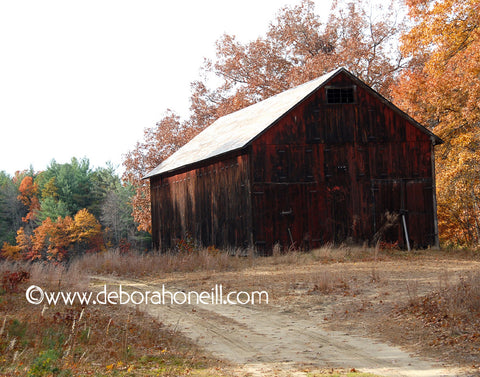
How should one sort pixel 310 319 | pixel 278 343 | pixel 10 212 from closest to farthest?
1. pixel 278 343
2. pixel 310 319
3. pixel 10 212

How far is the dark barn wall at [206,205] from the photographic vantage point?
23.3 metres

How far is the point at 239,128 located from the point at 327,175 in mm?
5363

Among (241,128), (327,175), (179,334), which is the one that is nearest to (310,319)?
(179,334)

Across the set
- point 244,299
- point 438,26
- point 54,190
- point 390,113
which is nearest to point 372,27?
point 438,26

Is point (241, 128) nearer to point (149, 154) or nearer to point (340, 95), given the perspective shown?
point (340, 95)

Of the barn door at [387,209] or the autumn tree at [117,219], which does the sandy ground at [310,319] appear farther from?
the autumn tree at [117,219]

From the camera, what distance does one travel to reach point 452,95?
85.5ft

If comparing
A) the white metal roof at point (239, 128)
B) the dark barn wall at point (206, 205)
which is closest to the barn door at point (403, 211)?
the white metal roof at point (239, 128)

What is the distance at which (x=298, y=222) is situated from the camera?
2298 cm

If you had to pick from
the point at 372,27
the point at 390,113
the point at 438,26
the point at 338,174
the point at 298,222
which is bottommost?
the point at 298,222

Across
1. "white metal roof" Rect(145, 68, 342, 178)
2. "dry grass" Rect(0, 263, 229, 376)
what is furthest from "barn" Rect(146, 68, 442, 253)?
"dry grass" Rect(0, 263, 229, 376)

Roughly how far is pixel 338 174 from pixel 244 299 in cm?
1049

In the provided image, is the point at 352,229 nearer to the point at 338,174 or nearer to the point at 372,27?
the point at 338,174

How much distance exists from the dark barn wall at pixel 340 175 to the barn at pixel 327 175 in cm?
4
